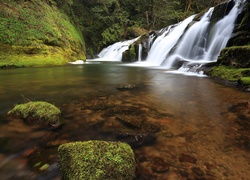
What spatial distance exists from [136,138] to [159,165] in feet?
1.99

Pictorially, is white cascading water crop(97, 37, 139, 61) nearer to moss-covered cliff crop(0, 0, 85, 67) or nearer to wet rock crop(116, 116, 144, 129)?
moss-covered cliff crop(0, 0, 85, 67)

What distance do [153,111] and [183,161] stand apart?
5.52ft

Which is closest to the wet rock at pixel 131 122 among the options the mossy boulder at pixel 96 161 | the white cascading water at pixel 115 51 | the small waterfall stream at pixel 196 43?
the mossy boulder at pixel 96 161

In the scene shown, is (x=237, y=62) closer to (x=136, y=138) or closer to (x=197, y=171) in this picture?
(x=136, y=138)

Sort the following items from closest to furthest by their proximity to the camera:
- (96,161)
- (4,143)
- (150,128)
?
(96,161), (4,143), (150,128)

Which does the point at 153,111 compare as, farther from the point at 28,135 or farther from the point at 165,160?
the point at 28,135

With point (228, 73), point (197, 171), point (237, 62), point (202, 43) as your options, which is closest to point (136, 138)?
point (197, 171)

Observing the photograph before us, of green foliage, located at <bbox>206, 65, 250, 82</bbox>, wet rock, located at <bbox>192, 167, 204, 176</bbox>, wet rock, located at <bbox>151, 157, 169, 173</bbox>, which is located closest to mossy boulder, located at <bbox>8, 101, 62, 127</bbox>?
wet rock, located at <bbox>151, 157, 169, 173</bbox>

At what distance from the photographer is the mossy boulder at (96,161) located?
160 centimetres

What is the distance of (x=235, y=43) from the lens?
8703 millimetres

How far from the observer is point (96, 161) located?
168 cm

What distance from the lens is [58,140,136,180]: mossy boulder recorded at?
5.25 feet

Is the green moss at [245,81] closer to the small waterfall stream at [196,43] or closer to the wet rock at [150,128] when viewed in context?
the small waterfall stream at [196,43]

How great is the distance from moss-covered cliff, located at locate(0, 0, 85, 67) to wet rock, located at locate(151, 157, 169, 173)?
12.8m
